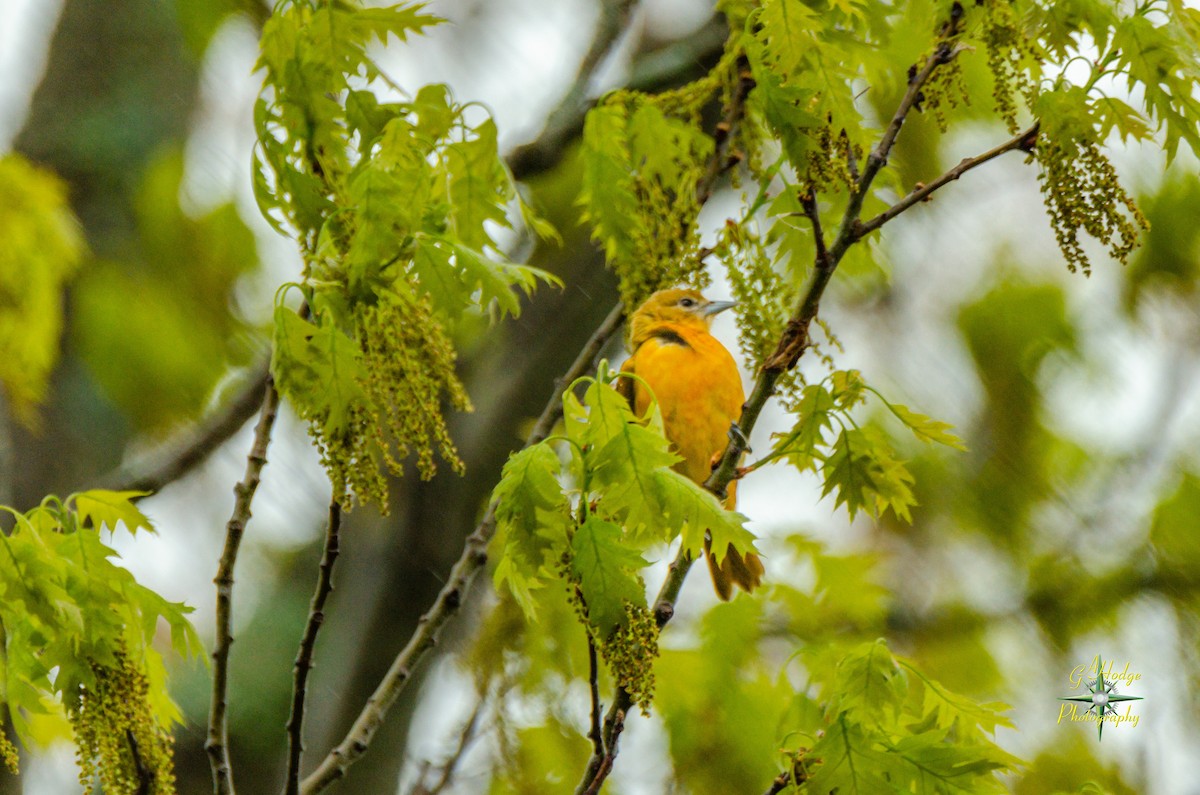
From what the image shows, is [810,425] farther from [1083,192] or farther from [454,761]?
[454,761]

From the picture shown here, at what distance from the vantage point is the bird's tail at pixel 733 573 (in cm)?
399

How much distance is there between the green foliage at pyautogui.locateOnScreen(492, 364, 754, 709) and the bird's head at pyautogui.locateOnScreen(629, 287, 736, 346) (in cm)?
243

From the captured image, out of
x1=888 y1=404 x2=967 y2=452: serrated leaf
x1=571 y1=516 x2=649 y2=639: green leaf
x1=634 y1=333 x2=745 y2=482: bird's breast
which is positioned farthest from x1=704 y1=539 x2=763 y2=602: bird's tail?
x1=571 y1=516 x2=649 y2=639: green leaf

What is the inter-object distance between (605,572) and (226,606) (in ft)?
2.86

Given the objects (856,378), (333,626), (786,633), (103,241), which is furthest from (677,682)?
(103,241)

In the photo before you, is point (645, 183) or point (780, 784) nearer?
point (780, 784)

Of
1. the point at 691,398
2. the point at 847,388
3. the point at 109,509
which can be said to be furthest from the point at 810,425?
the point at 691,398

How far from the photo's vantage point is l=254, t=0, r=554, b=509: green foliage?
83.8 inches

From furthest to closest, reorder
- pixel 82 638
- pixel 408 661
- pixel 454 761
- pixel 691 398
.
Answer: pixel 691 398 < pixel 454 761 < pixel 408 661 < pixel 82 638

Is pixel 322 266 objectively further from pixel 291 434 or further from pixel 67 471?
pixel 291 434

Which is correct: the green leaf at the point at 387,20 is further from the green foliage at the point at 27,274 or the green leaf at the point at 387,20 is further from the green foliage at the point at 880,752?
the green foliage at the point at 27,274

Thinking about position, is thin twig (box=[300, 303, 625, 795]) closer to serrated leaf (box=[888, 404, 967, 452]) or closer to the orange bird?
serrated leaf (box=[888, 404, 967, 452])

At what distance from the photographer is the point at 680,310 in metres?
4.51

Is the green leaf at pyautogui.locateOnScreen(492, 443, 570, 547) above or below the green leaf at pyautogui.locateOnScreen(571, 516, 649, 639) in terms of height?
Answer: above
